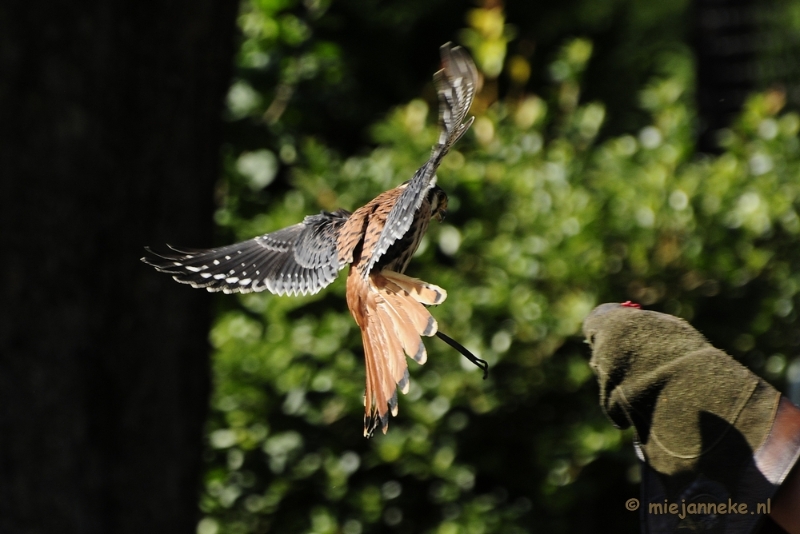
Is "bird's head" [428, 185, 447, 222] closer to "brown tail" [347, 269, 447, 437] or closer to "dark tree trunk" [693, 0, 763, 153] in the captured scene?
"brown tail" [347, 269, 447, 437]

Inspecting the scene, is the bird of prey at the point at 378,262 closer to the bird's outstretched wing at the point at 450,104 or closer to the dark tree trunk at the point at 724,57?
the bird's outstretched wing at the point at 450,104

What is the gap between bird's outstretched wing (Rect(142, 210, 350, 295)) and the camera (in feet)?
7.70

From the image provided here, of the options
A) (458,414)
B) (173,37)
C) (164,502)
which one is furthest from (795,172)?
(164,502)

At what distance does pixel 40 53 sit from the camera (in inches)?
122

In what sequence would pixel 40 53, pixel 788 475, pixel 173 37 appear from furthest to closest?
pixel 173 37
pixel 40 53
pixel 788 475

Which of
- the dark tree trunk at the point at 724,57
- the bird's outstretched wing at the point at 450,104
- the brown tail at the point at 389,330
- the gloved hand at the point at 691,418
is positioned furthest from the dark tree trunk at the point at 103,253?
the dark tree trunk at the point at 724,57

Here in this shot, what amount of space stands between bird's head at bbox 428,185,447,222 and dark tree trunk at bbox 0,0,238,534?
4.51 feet

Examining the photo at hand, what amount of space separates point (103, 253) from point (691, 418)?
208 cm

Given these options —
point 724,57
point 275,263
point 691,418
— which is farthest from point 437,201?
point 724,57

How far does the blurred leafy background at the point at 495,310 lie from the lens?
366 centimetres

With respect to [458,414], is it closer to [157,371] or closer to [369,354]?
[157,371]

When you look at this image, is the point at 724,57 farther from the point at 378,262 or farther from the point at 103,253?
the point at 378,262

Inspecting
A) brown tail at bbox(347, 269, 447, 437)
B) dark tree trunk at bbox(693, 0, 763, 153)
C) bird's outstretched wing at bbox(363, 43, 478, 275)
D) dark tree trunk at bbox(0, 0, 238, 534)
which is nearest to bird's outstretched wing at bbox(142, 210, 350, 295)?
brown tail at bbox(347, 269, 447, 437)

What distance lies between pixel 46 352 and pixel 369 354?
1452mm
